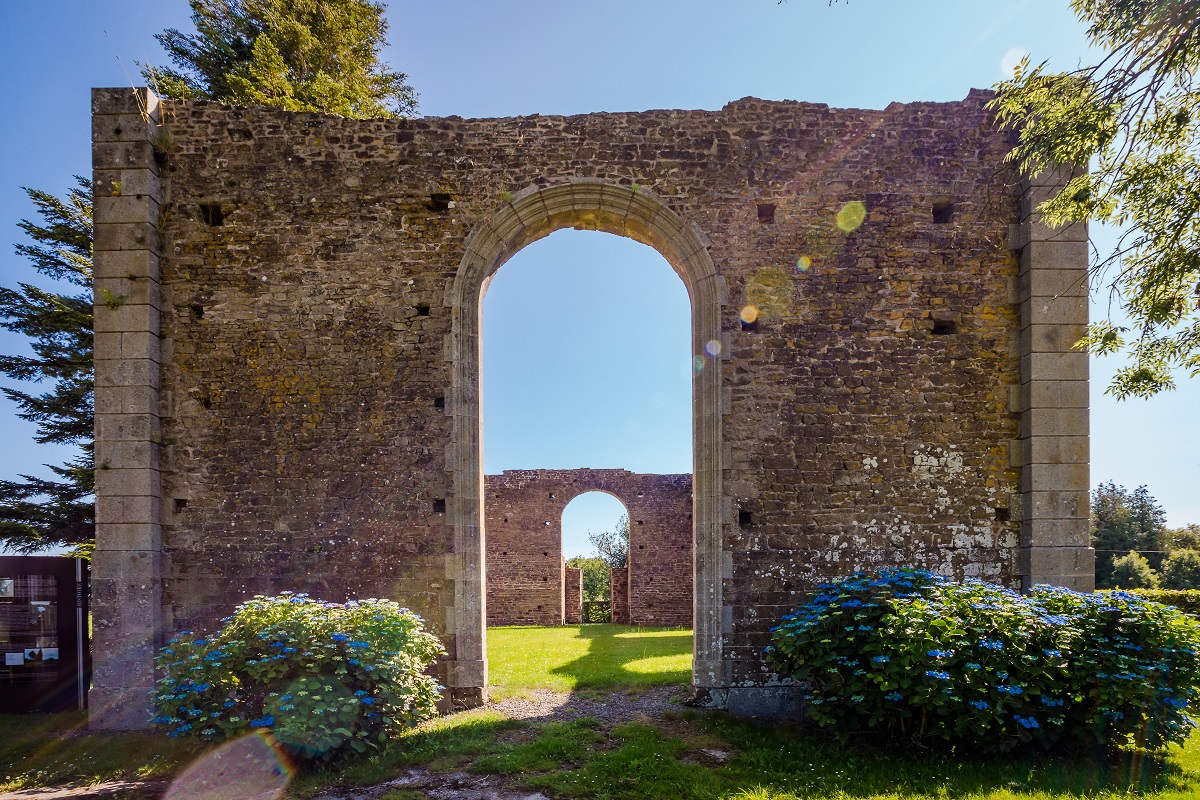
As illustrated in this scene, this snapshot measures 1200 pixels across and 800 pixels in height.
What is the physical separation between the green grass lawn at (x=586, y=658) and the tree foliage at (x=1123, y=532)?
1542cm

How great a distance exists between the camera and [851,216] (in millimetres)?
6629

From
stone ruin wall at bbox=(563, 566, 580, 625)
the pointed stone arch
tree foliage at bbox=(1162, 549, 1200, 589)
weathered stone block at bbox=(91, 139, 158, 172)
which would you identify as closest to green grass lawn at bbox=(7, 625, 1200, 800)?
the pointed stone arch

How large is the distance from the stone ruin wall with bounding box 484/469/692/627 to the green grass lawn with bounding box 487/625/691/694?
148cm

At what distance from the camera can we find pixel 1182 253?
15.0 feet

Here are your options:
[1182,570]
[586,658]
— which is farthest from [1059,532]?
[1182,570]

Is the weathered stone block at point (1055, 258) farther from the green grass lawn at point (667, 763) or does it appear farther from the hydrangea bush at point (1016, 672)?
the green grass lawn at point (667, 763)

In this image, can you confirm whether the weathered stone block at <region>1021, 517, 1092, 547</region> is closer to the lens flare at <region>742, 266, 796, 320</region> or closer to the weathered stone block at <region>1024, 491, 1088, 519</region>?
the weathered stone block at <region>1024, 491, 1088, 519</region>

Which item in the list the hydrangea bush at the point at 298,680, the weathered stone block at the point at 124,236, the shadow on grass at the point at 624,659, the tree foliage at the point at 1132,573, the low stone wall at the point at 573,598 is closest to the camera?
the hydrangea bush at the point at 298,680

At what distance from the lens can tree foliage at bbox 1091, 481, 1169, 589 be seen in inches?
A: 794

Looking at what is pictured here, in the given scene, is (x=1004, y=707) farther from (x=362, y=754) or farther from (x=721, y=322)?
(x=362, y=754)

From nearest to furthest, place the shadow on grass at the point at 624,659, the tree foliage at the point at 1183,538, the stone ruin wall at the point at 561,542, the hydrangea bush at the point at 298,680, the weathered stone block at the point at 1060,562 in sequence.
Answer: the hydrangea bush at the point at 298,680 → the weathered stone block at the point at 1060,562 → the shadow on grass at the point at 624,659 → the stone ruin wall at the point at 561,542 → the tree foliage at the point at 1183,538

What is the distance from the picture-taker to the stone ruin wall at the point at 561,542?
52.2 ft

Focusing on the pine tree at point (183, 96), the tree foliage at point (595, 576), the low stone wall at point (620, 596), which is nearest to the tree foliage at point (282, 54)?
the pine tree at point (183, 96)

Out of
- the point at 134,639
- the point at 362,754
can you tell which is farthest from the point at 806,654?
the point at 134,639
